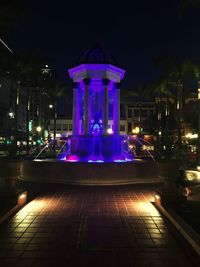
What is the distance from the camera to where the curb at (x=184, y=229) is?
296 inches

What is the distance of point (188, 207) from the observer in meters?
12.0

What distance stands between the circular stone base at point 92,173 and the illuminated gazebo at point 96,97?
5.83 m

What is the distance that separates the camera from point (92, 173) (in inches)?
722

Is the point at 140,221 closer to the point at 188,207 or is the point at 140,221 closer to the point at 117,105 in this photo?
the point at 188,207

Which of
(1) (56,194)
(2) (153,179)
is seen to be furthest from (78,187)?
(2) (153,179)

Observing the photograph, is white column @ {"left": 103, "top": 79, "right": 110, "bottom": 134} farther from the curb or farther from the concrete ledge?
the curb

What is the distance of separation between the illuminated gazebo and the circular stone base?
5.83 meters

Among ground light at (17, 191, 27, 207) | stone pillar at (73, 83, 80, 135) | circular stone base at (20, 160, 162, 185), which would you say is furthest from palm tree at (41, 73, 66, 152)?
ground light at (17, 191, 27, 207)

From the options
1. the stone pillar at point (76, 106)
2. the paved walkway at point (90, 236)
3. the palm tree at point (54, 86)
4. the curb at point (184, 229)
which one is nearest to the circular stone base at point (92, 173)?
the paved walkway at point (90, 236)

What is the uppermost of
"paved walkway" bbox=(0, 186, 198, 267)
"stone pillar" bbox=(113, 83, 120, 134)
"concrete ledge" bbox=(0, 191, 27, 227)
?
"stone pillar" bbox=(113, 83, 120, 134)

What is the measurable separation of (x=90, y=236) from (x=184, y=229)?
2159 millimetres

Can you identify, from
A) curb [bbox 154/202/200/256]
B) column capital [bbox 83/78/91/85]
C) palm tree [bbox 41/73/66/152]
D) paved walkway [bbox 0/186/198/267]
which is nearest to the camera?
paved walkway [bbox 0/186/198/267]

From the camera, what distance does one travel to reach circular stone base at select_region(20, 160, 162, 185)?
18.4 metres

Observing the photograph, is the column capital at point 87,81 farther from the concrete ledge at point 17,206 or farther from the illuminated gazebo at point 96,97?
the concrete ledge at point 17,206
